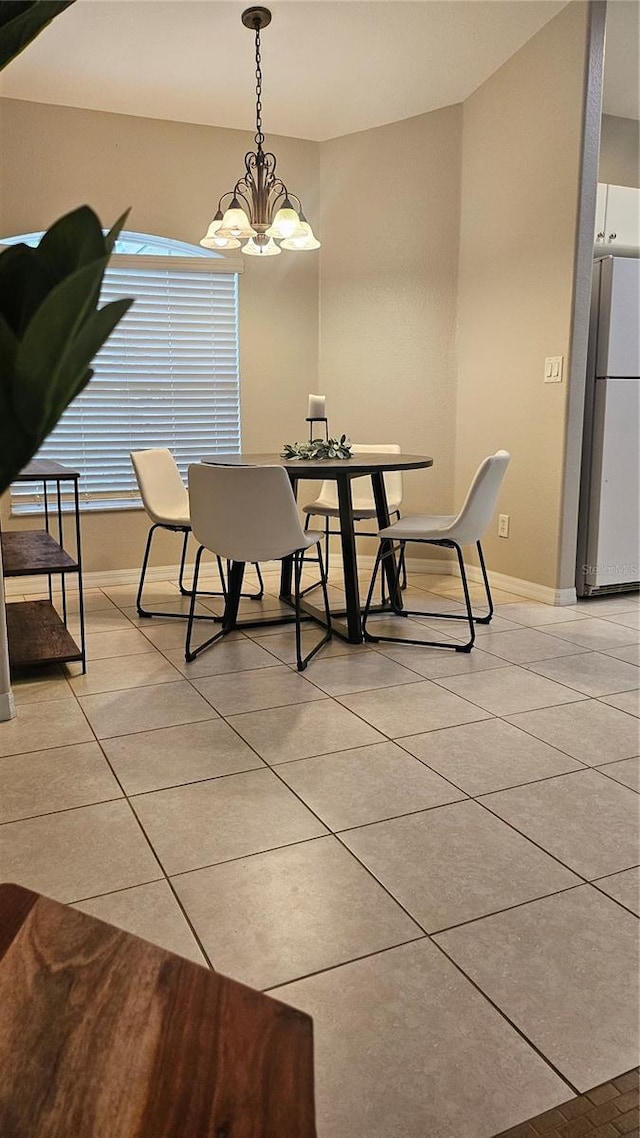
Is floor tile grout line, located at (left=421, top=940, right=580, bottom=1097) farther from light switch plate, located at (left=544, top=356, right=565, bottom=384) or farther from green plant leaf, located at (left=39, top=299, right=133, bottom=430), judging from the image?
light switch plate, located at (left=544, top=356, right=565, bottom=384)

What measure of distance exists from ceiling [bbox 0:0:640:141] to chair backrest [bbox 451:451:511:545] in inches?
76.8

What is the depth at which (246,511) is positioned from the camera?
3061mm

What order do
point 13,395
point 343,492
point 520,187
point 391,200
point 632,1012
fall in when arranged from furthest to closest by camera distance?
point 391,200 → point 520,187 → point 343,492 → point 632,1012 → point 13,395

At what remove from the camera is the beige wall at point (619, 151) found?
4613mm

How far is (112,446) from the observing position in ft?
15.6

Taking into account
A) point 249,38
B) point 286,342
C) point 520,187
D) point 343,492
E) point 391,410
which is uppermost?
point 249,38

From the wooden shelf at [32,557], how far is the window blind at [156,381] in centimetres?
103

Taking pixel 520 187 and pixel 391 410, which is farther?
pixel 391 410

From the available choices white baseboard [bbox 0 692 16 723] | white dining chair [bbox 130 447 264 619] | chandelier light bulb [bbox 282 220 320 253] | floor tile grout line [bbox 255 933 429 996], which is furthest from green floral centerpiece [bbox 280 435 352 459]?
floor tile grout line [bbox 255 933 429 996]

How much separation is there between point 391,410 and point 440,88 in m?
1.69

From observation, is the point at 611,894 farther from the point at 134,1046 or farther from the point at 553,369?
the point at 553,369

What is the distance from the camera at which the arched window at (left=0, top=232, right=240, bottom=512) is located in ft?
15.3

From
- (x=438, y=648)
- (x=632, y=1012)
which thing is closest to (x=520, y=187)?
(x=438, y=648)

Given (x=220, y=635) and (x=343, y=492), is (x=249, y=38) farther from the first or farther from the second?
(x=220, y=635)
